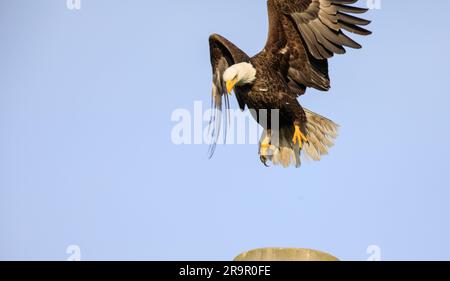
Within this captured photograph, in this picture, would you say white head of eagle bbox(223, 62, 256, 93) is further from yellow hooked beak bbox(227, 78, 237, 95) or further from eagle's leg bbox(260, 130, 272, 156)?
eagle's leg bbox(260, 130, 272, 156)

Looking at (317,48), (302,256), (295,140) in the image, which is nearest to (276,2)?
(317,48)

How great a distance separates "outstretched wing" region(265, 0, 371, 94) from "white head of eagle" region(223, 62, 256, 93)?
1.12 ft

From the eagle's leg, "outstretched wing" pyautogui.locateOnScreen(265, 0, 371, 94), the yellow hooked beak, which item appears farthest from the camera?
the eagle's leg

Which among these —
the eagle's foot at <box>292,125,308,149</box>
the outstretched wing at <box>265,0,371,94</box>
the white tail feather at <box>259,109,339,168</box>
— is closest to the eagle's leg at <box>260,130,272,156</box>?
the white tail feather at <box>259,109,339,168</box>

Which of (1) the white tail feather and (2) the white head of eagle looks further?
(1) the white tail feather

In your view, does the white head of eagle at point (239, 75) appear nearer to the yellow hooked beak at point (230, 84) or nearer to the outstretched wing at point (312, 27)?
the yellow hooked beak at point (230, 84)

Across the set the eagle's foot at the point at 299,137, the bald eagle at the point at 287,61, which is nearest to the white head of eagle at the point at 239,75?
the bald eagle at the point at 287,61

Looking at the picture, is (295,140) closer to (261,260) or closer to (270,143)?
(270,143)

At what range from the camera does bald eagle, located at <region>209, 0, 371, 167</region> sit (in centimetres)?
863

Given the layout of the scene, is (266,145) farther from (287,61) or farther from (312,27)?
(312,27)

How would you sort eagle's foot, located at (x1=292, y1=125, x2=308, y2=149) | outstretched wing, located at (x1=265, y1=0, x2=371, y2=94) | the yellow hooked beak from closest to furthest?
1. the yellow hooked beak
2. outstretched wing, located at (x1=265, y1=0, x2=371, y2=94)
3. eagle's foot, located at (x1=292, y1=125, x2=308, y2=149)

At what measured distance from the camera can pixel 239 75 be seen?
8453mm

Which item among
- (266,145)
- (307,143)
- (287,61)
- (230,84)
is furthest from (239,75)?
(307,143)

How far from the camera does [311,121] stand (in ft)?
31.0
